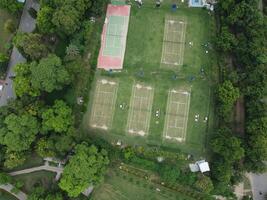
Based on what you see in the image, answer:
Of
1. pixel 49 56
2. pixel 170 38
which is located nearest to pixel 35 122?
pixel 49 56

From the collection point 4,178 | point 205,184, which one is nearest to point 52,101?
point 4,178

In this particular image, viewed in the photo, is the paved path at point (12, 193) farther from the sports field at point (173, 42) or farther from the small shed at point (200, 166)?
the sports field at point (173, 42)

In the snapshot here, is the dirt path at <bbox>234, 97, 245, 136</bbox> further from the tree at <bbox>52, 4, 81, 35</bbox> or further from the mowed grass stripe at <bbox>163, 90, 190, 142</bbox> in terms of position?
the tree at <bbox>52, 4, 81, 35</bbox>

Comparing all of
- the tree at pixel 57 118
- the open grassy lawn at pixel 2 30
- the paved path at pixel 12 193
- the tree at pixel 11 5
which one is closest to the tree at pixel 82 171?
the tree at pixel 57 118

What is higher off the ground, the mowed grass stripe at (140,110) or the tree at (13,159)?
the mowed grass stripe at (140,110)

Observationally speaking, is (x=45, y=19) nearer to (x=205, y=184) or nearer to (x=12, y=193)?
(x=12, y=193)
